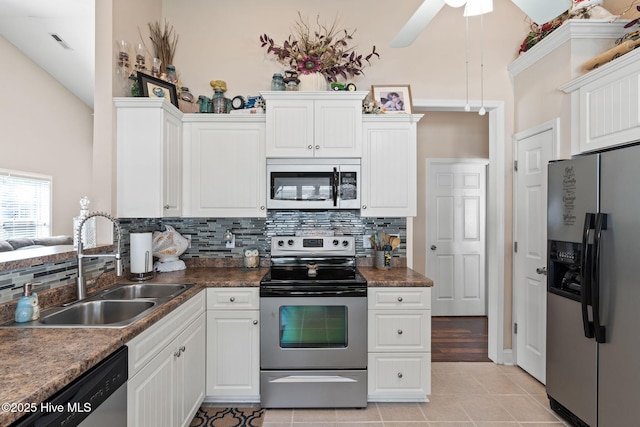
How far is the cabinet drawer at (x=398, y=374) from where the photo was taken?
7.67 feet

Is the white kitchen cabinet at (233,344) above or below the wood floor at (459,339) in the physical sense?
above

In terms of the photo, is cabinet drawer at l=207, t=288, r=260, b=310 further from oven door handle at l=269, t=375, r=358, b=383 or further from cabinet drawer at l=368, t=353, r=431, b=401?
cabinet drawer at l=368, t=353, r=431, b=401

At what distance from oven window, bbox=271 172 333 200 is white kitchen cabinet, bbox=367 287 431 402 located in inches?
32.9

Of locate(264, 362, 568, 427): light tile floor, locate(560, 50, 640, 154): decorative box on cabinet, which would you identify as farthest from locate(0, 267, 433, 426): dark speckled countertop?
locate(560, 50, 640, 154): decorative box on cabinet

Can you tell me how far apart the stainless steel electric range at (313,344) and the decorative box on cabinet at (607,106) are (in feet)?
5.49

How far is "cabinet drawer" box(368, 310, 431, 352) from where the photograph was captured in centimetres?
233

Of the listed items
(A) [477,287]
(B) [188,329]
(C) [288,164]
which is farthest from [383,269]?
(A) [477,287]

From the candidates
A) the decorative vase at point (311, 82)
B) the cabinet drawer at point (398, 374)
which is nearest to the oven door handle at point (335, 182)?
the decorative vase at point (311, 82)

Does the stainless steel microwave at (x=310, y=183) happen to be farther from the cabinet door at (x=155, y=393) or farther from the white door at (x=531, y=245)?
the white door at (x=531, y=245)

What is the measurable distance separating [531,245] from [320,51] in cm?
236

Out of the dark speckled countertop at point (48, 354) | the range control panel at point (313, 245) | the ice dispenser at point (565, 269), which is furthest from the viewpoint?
the range control panel at point (313, 245)

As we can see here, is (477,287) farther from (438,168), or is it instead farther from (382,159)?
(382,159)

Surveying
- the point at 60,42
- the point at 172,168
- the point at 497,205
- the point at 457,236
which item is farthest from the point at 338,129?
the point at 60,42

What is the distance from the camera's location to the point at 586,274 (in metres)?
1.82
